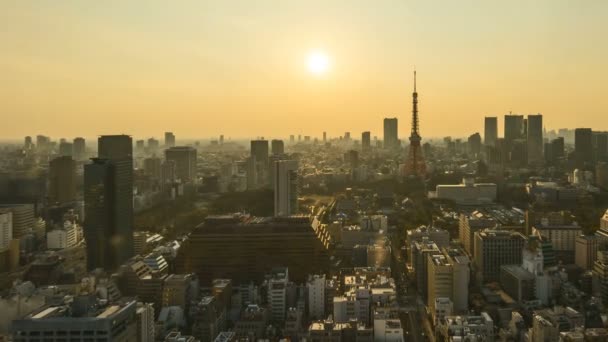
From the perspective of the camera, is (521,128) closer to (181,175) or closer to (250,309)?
(181,175)

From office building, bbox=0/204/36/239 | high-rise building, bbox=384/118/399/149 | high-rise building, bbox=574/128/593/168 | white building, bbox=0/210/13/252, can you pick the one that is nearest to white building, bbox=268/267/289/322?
white building, bbox=0/210/13/252

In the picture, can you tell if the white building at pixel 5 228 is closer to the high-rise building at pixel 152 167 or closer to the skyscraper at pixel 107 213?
the skyscraper at pixel 107 213

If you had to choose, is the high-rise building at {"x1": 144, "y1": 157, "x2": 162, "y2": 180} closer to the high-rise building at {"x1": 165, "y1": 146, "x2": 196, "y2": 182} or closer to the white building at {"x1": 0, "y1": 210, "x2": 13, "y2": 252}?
the high-rise building at {"x1": 165, "y1": 146, "x2": 196, "y2": 182}

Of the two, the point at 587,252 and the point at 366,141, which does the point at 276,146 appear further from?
the point at 587,252

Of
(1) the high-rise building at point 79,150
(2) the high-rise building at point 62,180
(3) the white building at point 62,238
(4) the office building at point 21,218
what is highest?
(1) the high-rise building at point 79,150

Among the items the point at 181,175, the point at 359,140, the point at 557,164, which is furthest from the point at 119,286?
the point at 359,140

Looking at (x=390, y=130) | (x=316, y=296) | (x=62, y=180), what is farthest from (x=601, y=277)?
(x=390, y=130)

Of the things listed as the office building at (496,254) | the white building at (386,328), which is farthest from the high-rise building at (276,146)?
the white building at (386,328)
